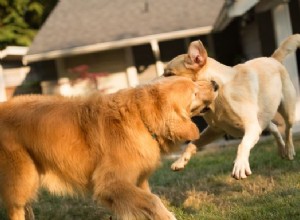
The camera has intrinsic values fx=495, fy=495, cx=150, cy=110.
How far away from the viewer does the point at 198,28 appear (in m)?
13.7

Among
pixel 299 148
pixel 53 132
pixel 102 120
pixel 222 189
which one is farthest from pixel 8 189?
pixel 299 148

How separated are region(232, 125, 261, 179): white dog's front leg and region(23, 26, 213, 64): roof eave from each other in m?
8.72

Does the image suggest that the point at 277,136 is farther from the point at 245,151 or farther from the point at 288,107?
the point at 245,151

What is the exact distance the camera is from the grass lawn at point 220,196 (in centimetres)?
480

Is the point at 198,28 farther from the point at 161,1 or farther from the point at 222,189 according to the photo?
the point at 222,189

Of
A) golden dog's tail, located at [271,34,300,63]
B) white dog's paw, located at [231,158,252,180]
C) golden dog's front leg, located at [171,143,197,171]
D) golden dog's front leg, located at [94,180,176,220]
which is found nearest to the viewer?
golden dog's front leg, located at [94,180,176,220]

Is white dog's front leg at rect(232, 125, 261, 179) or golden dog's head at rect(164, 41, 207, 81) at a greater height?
golden dog's head at rect(164, 41, 207, 81)

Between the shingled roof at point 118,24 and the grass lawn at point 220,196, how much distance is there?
281 inches

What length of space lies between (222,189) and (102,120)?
2327 millimetres

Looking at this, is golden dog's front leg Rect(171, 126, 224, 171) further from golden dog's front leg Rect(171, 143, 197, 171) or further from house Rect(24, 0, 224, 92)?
house Rect(24, 0, 224, 92)

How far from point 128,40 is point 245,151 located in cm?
953

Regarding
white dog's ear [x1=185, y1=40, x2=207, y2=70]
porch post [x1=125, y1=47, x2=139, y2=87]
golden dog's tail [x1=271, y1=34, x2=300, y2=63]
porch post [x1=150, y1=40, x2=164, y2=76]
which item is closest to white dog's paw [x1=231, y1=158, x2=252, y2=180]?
white dog's ear [x1=185, y1=40, x2=207, y2=70]

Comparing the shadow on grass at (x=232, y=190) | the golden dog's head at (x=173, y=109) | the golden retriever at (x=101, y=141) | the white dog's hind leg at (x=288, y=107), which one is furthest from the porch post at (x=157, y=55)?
the golden dog's head at (x=173, y=109)

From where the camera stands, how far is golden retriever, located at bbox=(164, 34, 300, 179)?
5230 mm
